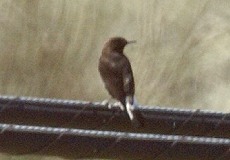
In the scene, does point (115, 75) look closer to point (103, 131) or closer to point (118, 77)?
point (118, 77)

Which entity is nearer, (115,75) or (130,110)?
(130,110)

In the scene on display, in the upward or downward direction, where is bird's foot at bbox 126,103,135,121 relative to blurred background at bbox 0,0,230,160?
upward

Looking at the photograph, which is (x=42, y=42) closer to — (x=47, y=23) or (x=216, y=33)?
(x=47, y=23)

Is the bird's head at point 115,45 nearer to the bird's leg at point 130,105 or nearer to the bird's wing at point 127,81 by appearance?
the bird's wing at point 127,81

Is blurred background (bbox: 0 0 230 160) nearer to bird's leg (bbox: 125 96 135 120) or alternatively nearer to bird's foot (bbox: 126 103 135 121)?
bird's leg (bbox: 125 96 135 120)

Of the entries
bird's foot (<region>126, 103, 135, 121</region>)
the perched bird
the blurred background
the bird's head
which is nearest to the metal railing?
bird's foot (<region>126, 103, 135, 121</region>)

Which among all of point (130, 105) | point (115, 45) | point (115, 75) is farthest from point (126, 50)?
point (130, 105)

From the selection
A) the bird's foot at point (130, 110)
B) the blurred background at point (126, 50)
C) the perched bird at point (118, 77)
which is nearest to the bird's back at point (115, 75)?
the perched bird at point (118, 77)

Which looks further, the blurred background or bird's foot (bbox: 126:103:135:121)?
the blurred background
